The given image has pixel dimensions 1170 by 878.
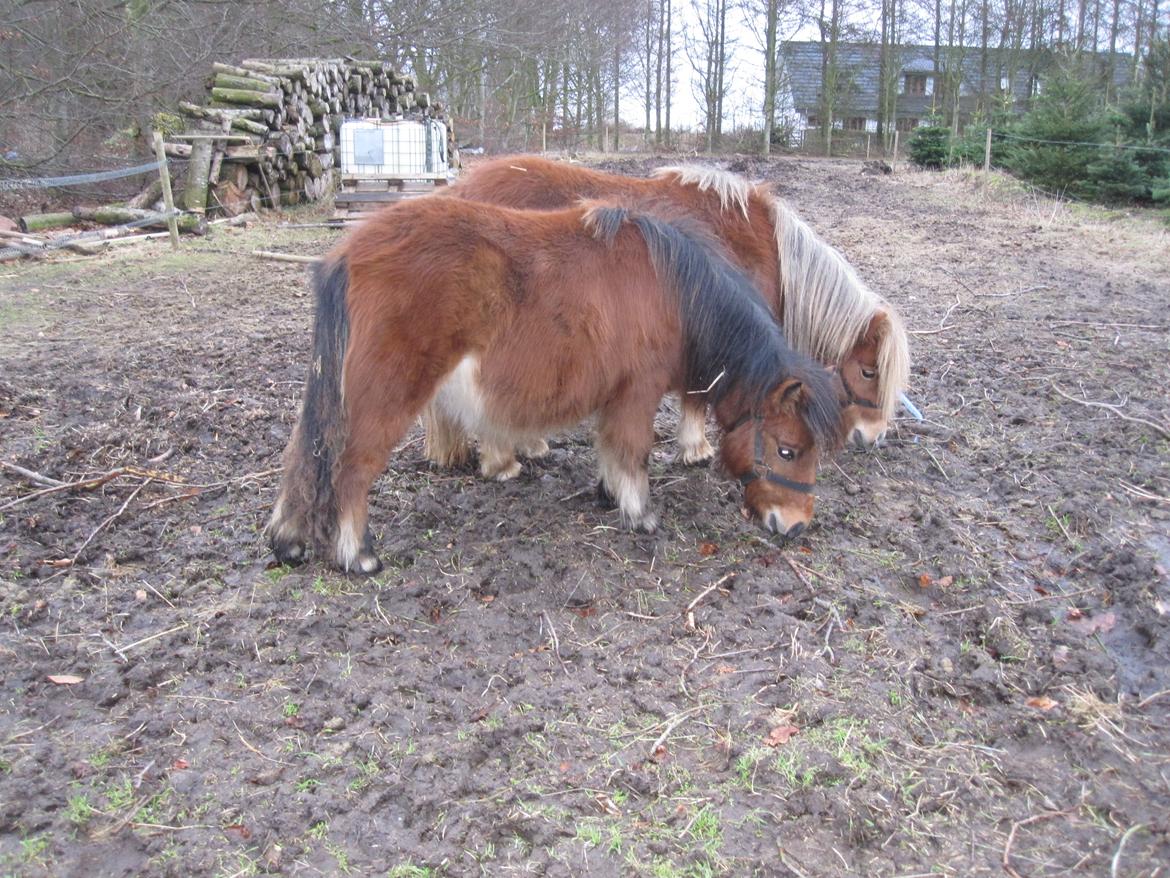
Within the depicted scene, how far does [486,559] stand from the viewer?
3746 mm

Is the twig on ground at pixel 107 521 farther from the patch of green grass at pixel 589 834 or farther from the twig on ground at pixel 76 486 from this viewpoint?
the patch of green grass at pixel 589 834

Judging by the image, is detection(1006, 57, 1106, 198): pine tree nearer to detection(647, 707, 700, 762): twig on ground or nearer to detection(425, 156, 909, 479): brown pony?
detection(425, 156, 909, 479): brown pony

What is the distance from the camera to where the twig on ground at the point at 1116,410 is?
16.0ft

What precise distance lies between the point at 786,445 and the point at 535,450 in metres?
1.61

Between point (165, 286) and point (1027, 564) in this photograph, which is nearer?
point (1027, 564)

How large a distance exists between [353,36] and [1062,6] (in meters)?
25.7

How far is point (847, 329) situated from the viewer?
15.1 ft

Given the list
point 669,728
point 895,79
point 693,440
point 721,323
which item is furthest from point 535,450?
point 895,79

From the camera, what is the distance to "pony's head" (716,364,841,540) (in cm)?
366

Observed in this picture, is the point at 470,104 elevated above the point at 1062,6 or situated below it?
below

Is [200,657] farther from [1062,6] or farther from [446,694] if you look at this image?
[1062,6]

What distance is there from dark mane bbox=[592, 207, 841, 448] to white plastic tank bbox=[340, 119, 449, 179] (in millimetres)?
9731

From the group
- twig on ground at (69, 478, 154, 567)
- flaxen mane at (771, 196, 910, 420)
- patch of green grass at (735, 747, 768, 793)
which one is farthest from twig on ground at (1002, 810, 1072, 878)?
twig on ground at (69, 478, 154, 567)

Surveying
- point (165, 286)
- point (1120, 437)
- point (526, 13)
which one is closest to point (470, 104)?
point (526, 13)
